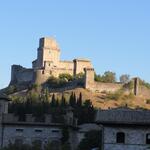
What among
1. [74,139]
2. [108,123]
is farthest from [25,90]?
[108,123]

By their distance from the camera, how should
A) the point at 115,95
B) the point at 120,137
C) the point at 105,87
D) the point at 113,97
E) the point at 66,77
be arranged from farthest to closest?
the point at 66,77
the point at 105,87
the point at 115,95
the point at 113,97
the point at 120,137

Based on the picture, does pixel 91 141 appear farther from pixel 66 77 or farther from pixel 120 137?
pixel 66 77

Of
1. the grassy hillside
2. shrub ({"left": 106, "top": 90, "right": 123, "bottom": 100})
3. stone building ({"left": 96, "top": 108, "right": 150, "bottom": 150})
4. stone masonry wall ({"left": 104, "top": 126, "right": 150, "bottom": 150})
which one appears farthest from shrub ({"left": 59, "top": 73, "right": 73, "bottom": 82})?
stone masonry wall ({"left": 104, "top": 126, "right": 150, "bottom": 150})

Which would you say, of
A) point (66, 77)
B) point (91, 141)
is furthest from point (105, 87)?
point (91, 141)

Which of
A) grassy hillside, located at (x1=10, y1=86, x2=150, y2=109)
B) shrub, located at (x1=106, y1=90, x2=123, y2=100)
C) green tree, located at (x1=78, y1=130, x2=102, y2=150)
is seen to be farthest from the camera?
shrub, located at (x1=106, y1=90, x2=123, y2=100)

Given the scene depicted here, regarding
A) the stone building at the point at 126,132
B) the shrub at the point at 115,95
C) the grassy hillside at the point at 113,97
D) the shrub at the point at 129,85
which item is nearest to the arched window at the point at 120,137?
the stone building at the point at 126,132

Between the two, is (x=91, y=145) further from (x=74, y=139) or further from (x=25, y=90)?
(x=25, y=90)

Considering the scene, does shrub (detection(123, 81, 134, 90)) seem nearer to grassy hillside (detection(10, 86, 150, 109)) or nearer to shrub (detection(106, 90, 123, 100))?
grassy hillside (detection(10, 86, 150, 109))

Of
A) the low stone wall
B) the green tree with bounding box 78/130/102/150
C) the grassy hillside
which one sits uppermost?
the low stone wall

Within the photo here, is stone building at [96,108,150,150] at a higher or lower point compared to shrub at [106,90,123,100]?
lower

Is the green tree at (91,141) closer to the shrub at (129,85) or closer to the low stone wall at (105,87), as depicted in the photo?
the low stone wall at (105,87)

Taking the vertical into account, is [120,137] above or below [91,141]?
above

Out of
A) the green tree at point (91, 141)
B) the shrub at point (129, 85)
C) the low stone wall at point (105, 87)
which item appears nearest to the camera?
the green tree at point (91, 141)

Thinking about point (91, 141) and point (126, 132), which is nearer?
point (126, 132)
